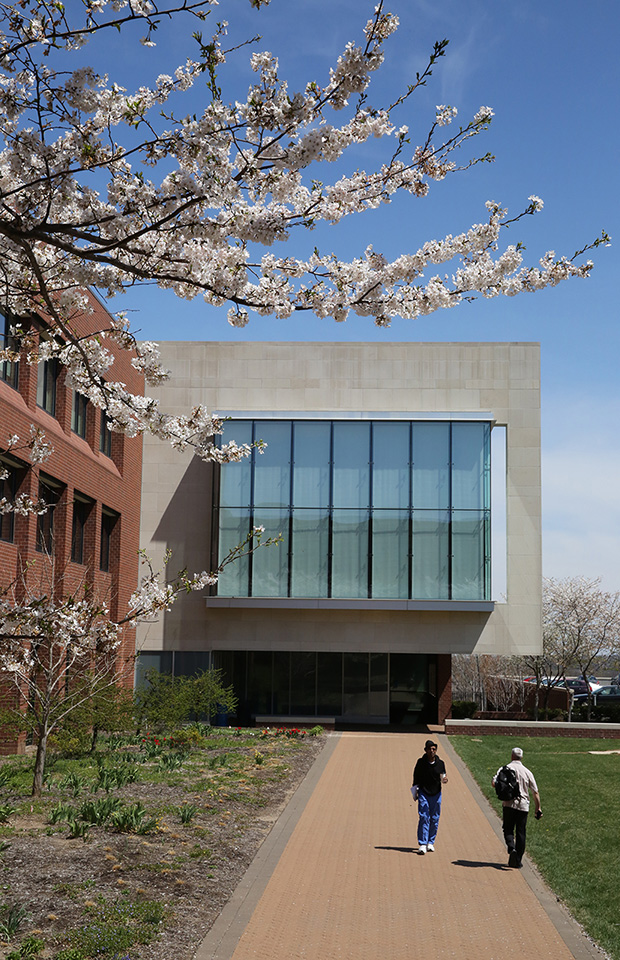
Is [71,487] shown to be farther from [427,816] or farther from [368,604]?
[427,816]

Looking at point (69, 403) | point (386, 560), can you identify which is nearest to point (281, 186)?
point (69, 403)

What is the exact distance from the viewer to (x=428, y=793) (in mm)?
12203

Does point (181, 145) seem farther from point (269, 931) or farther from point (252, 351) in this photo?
point (252, 351)

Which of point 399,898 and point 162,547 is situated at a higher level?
point 162,547

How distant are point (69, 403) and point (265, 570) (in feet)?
31.4

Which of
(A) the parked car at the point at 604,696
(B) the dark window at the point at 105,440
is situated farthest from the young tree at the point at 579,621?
(B) the dark window at the point at 105,440

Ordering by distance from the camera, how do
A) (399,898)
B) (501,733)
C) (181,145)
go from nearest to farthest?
(181,145)
(399,898)
(501,733)

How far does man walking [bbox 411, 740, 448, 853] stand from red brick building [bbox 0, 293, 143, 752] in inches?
263

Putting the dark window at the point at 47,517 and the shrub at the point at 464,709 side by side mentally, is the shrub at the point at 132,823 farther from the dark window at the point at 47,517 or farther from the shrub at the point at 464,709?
the shrub at the point at 464,709

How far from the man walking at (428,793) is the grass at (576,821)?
1343 millimetres

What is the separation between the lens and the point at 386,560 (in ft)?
105

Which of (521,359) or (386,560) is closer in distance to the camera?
(386,560)

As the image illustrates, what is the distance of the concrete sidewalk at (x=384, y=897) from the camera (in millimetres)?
8281

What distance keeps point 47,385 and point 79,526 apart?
4968mm
